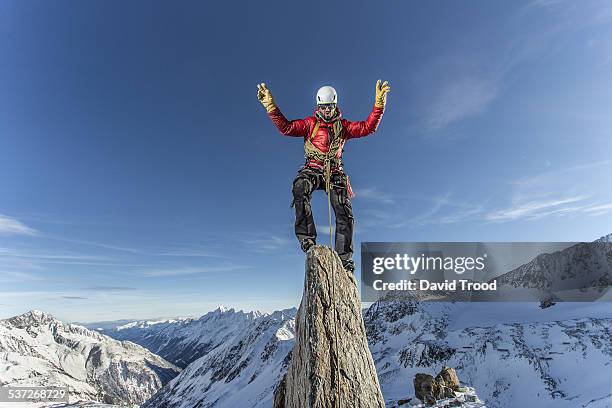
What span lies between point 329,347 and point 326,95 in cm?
531

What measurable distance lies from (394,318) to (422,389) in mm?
92310

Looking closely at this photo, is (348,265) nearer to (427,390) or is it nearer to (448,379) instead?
(427,390)

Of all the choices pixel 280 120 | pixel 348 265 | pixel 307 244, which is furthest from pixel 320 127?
pixel 348 265

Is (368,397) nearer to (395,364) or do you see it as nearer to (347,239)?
(347,239)

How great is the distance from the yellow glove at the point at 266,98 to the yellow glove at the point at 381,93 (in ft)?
7.67

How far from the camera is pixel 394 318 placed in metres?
148

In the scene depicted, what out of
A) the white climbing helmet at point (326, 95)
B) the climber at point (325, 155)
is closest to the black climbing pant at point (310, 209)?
the climber at point (325, 155)

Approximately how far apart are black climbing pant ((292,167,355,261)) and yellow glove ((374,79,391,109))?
1.78 m

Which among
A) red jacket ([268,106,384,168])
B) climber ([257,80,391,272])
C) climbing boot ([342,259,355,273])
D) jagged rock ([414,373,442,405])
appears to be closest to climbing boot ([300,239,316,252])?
climber ([257,80,391,272])

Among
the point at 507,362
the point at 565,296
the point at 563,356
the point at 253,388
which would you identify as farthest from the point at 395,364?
the point at 253,388

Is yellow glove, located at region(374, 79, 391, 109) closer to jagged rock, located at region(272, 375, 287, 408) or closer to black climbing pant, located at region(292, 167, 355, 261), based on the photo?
black climbing pant, located at region(292, 167, 355, 261)

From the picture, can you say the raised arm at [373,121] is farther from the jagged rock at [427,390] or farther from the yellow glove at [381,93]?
the jagged rock at [427,390]

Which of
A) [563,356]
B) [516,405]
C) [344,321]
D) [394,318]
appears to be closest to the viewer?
[344,321]

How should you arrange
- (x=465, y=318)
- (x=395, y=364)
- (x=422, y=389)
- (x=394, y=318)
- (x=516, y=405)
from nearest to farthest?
(x=422, y=389)
(x=516, y=405)
(x=395, y=364)
(x=465, y=318)
(x=394, y=318)
